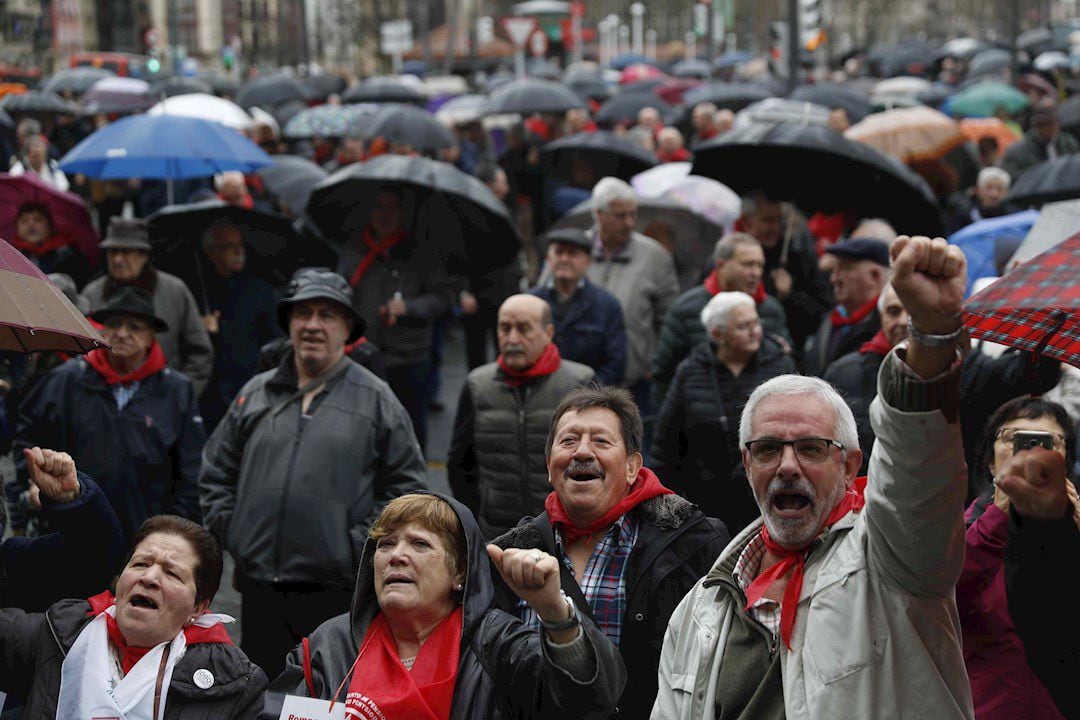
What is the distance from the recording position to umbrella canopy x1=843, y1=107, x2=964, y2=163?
15.3 metres

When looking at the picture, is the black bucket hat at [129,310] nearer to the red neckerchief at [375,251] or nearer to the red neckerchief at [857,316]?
the red neckerchief at [375,251]

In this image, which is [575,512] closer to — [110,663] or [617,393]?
[617,393]

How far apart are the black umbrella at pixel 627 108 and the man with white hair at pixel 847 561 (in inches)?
770

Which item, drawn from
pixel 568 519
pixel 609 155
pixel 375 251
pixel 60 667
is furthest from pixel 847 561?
pixel 609 155

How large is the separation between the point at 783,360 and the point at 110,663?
12.9 feet

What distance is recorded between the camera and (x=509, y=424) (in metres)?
6.95

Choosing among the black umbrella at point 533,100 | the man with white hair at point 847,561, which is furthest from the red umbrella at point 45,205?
the black umbrella at point 533,100

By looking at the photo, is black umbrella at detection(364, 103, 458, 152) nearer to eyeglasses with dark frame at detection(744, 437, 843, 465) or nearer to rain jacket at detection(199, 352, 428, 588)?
rain jacket at detection(199, 352, 428, 588)

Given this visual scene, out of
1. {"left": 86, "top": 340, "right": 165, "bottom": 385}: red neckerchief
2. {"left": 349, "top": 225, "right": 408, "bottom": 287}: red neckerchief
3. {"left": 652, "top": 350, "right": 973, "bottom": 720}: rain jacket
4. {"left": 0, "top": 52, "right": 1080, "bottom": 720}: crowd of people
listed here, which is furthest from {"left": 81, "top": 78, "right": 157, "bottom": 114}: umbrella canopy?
{"left": 652, "top": 350, "right": 973, "bottom": 720}: rain jacket

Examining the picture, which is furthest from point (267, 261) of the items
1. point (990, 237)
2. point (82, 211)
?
point (990, 237)

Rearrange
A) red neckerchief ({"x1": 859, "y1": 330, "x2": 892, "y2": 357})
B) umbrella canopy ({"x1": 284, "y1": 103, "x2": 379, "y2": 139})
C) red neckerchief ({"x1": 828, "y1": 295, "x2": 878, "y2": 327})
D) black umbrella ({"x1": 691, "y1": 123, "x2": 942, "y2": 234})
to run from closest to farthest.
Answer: red neckerchief ({"x1": 859, "y1": 330, "x2": 892, "y2": 357}), red neckerchief ({"x1": 828, "y1": 295, "x2": 878, "y2": 327}), black umbrella ({"x1": 691, "y1": 123, "x2": 942, "y2": 234}), umbrella canopy ({"x1": 284, "y1": 103, "x2": 379, "y2": 139})

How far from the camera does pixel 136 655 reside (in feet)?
14.6

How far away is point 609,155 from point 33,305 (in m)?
10.9

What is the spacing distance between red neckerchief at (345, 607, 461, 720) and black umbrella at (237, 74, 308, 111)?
20.9 m
